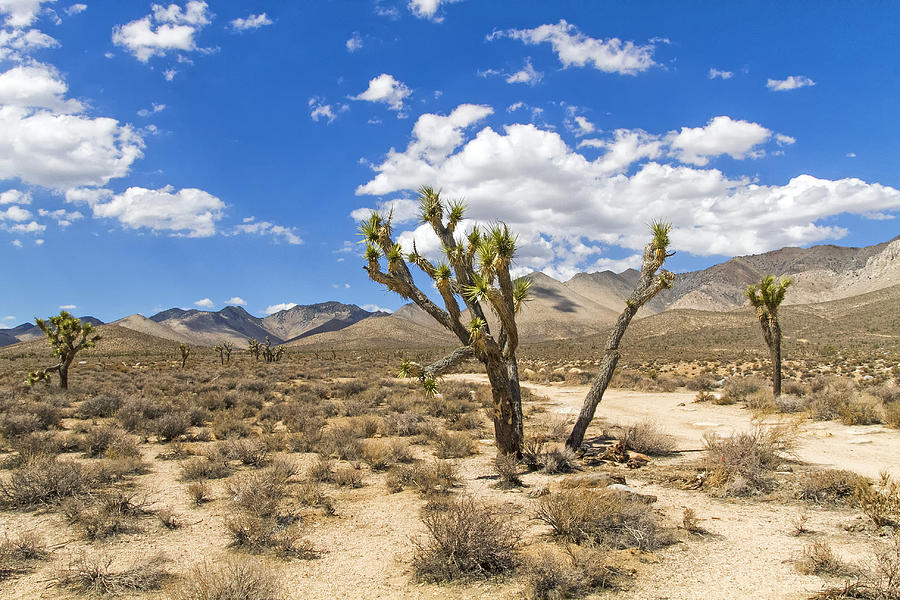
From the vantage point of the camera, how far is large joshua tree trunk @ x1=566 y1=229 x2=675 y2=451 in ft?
39.2

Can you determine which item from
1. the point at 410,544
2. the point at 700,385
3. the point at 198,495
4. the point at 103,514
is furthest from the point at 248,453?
the point at 700,385

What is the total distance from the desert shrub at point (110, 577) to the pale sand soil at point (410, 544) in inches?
6.6

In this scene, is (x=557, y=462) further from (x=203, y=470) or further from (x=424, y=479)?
(x=203, y=470)

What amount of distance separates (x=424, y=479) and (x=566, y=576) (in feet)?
14.5

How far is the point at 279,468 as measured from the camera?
9891mm

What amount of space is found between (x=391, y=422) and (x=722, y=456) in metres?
9.20

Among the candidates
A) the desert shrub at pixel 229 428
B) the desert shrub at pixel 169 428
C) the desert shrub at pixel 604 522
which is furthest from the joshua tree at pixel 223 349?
the desert shrub at pixel 604 522

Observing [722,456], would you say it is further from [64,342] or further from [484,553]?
[64,342]

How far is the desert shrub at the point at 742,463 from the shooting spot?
8.91m

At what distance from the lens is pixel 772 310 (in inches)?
830

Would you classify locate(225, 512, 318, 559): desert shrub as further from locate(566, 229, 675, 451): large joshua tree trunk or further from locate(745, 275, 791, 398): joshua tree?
locate(745, 275, 791, 398): joshua tree

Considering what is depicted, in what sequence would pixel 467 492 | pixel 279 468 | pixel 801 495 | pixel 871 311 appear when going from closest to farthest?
pixel 801 495 → pixel 467 492 → pixel 279 468 → pixel 871 311

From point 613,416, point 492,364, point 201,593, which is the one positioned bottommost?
point 613,416

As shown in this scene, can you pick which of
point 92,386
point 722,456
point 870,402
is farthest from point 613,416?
point 92,386
